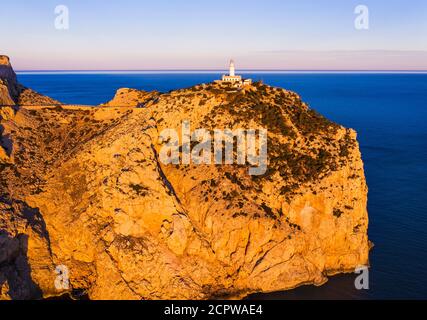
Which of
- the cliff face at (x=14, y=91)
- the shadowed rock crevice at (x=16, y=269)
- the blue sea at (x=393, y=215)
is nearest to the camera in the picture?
the shadowed rock crevice at (x=16, y=269)

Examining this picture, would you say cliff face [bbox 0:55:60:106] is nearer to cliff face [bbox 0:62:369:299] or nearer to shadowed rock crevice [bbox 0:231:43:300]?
cliff face [bbox 0:62:369:299]

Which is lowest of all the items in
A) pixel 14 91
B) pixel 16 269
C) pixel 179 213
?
pixel 16 269

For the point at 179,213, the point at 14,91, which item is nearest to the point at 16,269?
the point at 179,213

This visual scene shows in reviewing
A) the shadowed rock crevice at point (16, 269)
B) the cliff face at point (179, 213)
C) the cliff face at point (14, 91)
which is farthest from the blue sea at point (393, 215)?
the cliff face at point (14, 91)

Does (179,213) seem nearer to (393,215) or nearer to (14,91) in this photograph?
(393,215)

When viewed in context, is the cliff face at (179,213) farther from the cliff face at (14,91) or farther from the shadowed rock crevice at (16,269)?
the cliff face at (14,91)

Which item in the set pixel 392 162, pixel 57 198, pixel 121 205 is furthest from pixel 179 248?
pixel 392 162

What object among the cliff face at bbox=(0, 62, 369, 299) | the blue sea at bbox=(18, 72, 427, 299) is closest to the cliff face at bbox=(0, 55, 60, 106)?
the cliff face at bbox=(0, 62, 369, 299)

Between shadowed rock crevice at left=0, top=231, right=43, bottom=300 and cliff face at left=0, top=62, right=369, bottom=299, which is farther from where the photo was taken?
cliff face at left=0, top=62, right=369, bottom=299

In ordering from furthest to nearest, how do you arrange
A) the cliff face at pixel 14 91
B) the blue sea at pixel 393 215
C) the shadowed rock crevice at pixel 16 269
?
the cliff face at pixel 14 91 → the blue sea at pixel 393 215 → the shadowed rock crevice at pixel 16 269
